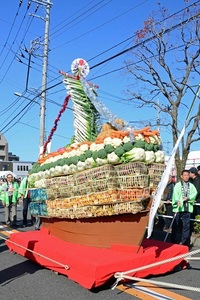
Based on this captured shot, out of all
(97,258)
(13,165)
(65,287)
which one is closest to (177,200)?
(97,258)

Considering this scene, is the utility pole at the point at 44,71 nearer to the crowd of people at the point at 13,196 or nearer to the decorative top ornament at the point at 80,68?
the crowd of people at the point at 13,196

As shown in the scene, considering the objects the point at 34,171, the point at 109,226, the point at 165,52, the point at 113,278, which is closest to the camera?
the point at 113,278

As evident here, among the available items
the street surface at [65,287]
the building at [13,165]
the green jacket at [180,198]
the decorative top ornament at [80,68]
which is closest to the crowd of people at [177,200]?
the green jacket at [180,198]

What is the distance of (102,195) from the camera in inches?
225

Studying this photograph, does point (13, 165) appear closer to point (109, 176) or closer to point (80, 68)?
point (80, 68)

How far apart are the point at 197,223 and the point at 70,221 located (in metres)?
3.43

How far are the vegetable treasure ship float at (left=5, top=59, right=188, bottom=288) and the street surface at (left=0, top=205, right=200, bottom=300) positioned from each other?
18 centimetres

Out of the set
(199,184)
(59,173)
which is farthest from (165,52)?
(59,173)

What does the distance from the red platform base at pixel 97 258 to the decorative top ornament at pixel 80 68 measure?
3275mm

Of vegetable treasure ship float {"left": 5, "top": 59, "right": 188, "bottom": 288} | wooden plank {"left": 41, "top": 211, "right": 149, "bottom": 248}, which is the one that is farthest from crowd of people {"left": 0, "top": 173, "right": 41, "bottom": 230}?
wooden plank {"left": 41, "top": 211, "right": 149, "bottom": 248}

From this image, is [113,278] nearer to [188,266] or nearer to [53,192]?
[188,266]

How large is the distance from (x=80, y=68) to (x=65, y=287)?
411 centimetres

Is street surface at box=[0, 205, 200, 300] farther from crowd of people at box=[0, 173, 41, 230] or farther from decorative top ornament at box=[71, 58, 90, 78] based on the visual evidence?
crowd of people at box=[0, 173, 41, 230]

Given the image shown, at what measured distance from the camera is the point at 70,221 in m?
6.70
